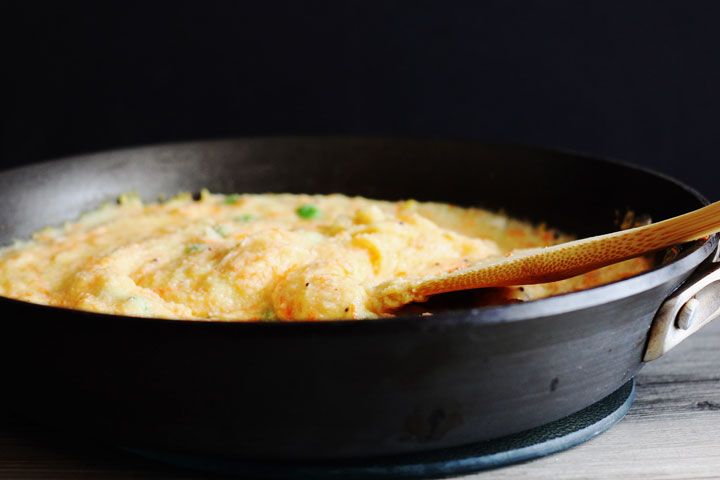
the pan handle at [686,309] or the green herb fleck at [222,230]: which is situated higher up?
the green herb fleck at [222,230]

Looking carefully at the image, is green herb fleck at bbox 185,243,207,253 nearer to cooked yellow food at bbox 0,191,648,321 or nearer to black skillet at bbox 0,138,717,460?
cooked yellow food at bbox 0,191,648,321

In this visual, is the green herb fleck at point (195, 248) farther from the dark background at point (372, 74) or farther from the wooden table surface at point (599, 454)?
the dark background at point (372, 74)

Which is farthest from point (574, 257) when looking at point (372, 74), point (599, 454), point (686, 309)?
point (372, 74)

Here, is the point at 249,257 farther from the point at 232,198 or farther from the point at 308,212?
the point at 232,198

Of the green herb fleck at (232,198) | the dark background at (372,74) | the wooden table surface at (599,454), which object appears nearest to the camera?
the wooden table surface at (599,454)

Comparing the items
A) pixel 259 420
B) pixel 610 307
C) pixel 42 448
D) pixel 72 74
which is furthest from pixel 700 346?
pixel 72 74

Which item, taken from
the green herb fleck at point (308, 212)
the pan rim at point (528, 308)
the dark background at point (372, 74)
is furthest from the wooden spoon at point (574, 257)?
the dark background at point (372, 74)
